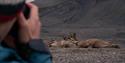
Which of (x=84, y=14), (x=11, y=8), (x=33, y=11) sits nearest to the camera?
(x=11, y=8)

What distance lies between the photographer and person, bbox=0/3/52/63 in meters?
1.34

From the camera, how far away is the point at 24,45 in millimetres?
1393

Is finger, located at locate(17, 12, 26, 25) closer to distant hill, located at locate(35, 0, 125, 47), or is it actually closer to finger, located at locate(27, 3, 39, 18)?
finger, located at locate(27, 3, 39, 18)

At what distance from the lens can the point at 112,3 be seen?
52250 millimetres

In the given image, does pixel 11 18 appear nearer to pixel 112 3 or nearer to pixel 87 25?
pixel 87 25

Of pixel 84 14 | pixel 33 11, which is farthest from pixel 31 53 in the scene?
pixel 84 14

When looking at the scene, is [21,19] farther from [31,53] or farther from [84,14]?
[84,14]

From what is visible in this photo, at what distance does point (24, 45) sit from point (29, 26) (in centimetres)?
6

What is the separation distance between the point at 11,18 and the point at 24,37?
0.08 m

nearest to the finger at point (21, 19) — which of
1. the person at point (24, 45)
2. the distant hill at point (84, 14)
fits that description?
the person at point (24, 45)

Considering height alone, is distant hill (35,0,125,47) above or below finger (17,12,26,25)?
above

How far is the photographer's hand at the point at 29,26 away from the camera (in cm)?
139

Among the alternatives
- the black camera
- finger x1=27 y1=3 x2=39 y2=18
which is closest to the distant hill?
finger x1=27 y1=3 x2=39 y2=18

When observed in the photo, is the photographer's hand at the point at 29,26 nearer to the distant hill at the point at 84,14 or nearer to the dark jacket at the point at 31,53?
the dark jacket at the point at 31,53
